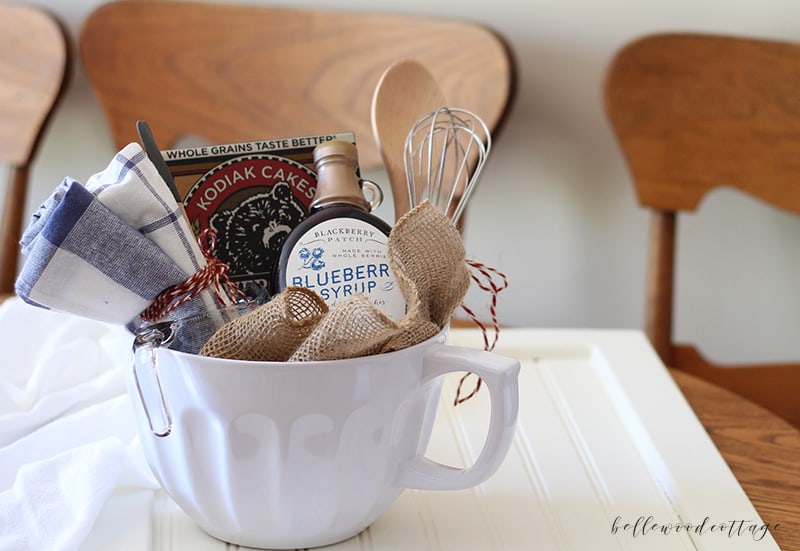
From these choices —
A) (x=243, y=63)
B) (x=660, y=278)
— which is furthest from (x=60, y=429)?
(x=660, y=278)

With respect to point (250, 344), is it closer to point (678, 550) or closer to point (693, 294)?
point (678, 550)

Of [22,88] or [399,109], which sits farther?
[22,88]

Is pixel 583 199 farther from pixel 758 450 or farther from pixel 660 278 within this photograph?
pixel 758 450

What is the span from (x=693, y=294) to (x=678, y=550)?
777 millimetres

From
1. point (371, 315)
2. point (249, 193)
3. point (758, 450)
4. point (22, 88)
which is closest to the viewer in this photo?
point (371, 315)

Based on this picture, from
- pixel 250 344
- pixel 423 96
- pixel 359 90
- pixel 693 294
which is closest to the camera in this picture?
pixel 250 344

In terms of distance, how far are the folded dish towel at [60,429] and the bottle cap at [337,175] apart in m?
0.11

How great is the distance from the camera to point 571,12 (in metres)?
1.03

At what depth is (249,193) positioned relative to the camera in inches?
17.2

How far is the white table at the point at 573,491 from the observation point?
428mm

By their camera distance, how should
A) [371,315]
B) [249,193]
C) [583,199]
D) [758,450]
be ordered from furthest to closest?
1. [583,199]
2. [758,450]
3. [249,193]
4. [371,315]

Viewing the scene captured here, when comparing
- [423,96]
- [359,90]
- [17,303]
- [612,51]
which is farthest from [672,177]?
[17,303]

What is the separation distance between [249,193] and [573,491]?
223 millimetres

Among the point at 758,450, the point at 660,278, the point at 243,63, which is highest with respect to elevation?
the point at 243,63
